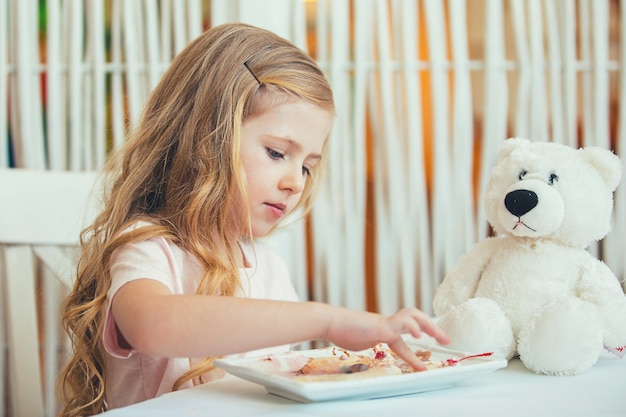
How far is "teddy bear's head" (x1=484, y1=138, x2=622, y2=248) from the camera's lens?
3.00ft

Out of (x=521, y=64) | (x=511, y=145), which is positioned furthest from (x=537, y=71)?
(x=511, y=145)

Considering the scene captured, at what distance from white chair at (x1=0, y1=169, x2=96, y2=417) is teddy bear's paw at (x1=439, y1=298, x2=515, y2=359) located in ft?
2.06

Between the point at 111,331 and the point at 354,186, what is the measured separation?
757 millimetres

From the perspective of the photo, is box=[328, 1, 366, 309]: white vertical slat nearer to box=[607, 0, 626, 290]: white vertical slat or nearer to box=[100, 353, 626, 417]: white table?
box=[607, 0, 626, 290]: white vertical slat

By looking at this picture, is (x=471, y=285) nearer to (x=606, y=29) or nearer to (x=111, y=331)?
(x=111, y=331)

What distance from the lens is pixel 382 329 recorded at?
722 millimetres

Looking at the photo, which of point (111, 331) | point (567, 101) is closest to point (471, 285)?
point (111, 331)

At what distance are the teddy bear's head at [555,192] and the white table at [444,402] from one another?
0.19 metres

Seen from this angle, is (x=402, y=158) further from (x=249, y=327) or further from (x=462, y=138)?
(x=249, y=327)

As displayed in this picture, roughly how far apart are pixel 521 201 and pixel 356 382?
1.17 ft

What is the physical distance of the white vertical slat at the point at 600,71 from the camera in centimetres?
152

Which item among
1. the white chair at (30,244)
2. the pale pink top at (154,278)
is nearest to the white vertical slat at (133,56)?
the white chair at (30,244)

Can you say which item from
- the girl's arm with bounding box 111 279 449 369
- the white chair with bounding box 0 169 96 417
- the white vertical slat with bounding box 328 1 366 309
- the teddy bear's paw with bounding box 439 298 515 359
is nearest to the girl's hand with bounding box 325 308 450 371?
the girl's arm with bounding box 111 279 449 369

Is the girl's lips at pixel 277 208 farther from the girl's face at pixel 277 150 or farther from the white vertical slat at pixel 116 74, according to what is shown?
the white vertical slat at pixel 116 74
